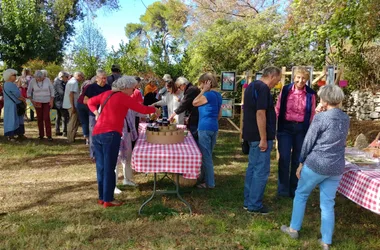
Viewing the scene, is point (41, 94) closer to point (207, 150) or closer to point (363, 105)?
point (207, 150)

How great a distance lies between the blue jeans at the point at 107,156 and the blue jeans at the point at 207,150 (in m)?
1.24

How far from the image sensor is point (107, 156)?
3.92 metres

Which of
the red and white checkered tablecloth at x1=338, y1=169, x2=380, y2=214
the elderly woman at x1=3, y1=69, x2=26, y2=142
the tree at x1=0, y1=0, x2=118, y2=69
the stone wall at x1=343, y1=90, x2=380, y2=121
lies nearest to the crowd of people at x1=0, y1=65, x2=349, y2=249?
the red and white checkered tablecloth at x1=338, y1=169, x2=380, y2=214

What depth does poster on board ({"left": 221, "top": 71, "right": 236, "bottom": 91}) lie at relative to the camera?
30.2 ft

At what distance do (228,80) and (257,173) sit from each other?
559 centimetres

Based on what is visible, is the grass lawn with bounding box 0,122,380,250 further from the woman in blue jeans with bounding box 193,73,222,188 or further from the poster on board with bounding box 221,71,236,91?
the poster on board with bounding box 221,71,236,91

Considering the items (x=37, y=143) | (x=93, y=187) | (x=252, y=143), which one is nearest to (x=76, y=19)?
(x=37, y=143)

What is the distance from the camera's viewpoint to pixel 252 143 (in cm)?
388

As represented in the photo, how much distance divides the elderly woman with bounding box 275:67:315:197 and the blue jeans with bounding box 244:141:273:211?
0.74 metres

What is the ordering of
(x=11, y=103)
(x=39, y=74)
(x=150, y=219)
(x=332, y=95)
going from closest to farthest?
(x=332, y=95), (x=150, y=219), (x=11, y=103), (x=39, y=74)

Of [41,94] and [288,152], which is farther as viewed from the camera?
[41,94]

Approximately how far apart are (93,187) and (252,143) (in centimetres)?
246

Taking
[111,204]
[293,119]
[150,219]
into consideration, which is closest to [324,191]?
Answer: [293,119]

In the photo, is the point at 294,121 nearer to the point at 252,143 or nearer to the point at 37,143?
the point at 252,143
